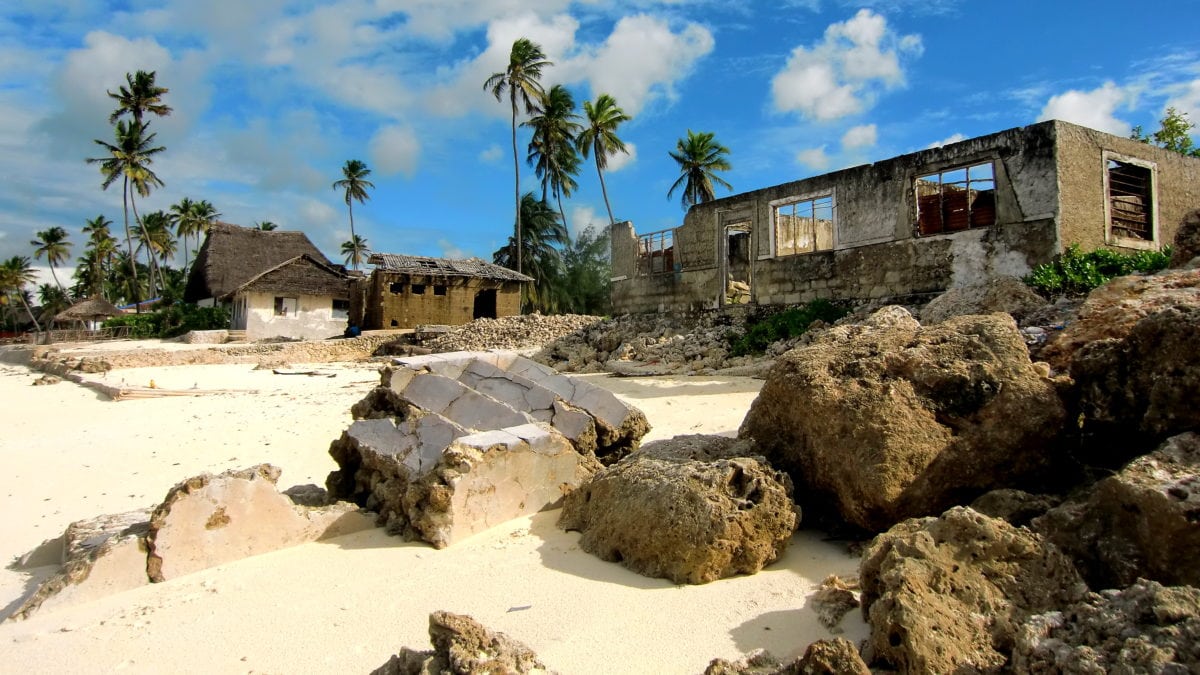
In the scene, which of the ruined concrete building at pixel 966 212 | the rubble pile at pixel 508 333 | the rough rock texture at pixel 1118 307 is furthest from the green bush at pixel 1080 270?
the rubble pile at pixel 508 333

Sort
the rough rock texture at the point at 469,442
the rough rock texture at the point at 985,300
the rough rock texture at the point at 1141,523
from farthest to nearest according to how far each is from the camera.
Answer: the rough rock texture at the point at 985,300 → the rough rock texture at the point at 469,442 → the rough rock texture at the point at 1141,523

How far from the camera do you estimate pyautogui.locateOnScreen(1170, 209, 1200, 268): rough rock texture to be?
6.67m

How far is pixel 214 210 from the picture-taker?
61000 mm

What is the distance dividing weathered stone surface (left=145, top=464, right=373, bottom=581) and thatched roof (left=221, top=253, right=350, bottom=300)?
26.4m

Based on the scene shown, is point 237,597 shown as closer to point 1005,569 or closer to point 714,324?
point 1005,569

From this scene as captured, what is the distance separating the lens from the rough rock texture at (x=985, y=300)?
10.1 metres

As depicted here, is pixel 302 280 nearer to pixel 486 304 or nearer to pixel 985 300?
pixel 486 304

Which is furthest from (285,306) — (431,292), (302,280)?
(431,292)

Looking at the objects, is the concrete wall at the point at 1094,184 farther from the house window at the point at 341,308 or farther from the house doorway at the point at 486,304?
the house window at the point at 341,308

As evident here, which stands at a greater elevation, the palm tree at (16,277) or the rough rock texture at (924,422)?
the palm tree at (16,277)

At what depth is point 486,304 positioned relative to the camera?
3102 cm

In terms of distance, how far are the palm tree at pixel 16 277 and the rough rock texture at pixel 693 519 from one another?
55955 millimetres

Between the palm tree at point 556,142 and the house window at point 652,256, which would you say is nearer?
the house window at point 652,256

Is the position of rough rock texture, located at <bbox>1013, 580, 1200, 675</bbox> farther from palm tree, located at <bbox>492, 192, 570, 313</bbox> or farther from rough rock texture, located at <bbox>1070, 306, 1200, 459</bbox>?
palm tree, located at <bbox>492, 192, 570, 313</bbox>
